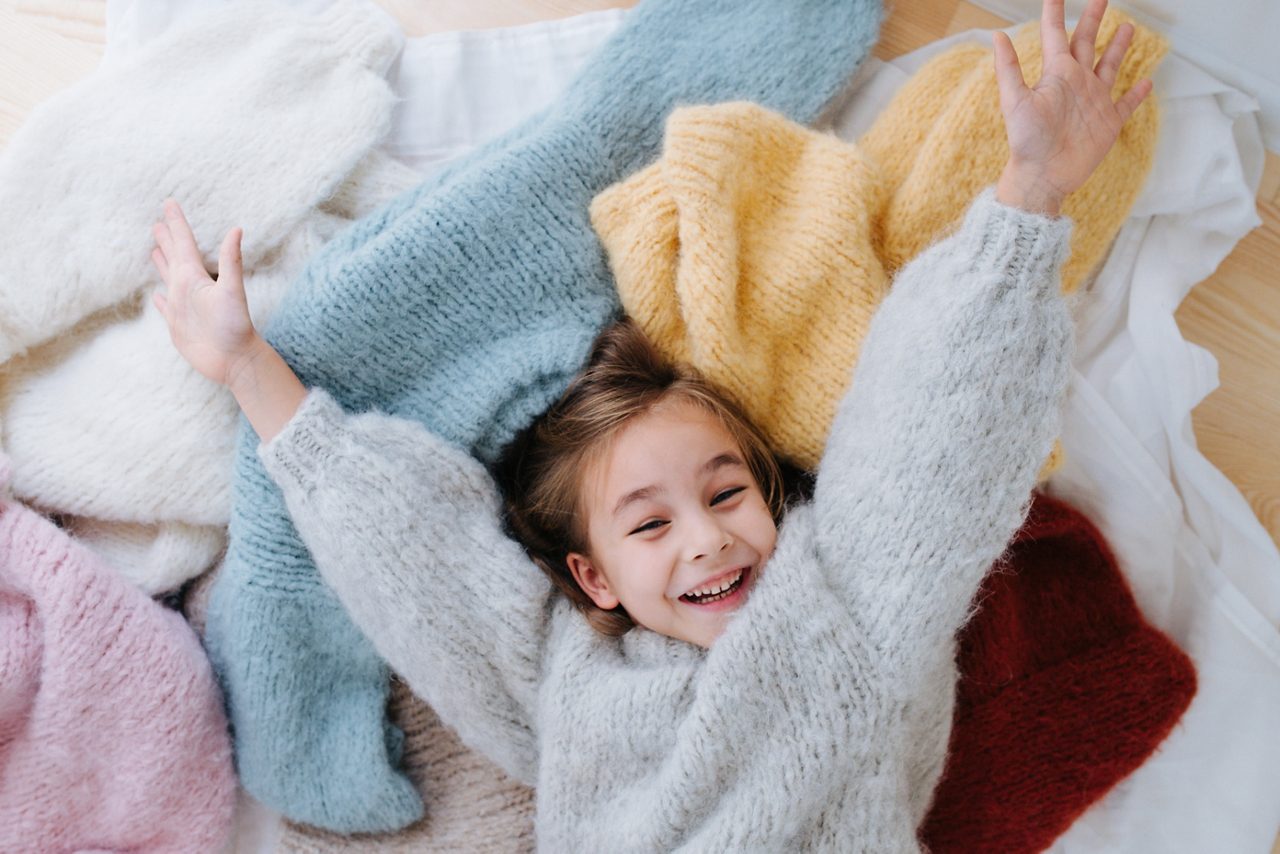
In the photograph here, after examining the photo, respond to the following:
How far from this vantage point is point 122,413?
3.14 feet

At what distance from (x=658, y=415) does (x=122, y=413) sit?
0.53 m

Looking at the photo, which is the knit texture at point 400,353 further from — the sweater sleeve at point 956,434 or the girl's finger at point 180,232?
the sweater sleeve at point 956,434

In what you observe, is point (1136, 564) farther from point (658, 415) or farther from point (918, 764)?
point (658, 415)

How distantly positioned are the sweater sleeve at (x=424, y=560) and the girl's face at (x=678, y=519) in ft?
0.34

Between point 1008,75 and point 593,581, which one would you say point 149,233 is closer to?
point 593,581

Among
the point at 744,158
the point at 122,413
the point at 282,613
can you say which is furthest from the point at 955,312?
the point at 122,413

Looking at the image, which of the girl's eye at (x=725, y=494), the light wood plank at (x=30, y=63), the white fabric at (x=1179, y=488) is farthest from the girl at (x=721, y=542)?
the light wood plank at (x=30, y=63)

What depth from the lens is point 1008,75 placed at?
33.9 inches

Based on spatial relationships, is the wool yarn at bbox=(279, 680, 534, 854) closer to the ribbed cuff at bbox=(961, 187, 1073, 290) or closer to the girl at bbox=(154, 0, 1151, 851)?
the girl at bbox=(154, 0, 1151, 851)

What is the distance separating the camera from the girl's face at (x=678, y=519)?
86 cm

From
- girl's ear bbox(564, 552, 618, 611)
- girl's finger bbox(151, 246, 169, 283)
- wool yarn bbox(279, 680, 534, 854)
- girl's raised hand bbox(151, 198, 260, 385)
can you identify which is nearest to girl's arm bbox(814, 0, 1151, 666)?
girl's ear bbox(564, 552, 618, 611)

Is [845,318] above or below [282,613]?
above

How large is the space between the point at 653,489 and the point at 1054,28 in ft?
1.81

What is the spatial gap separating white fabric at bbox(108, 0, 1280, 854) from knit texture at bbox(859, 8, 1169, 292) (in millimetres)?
53
